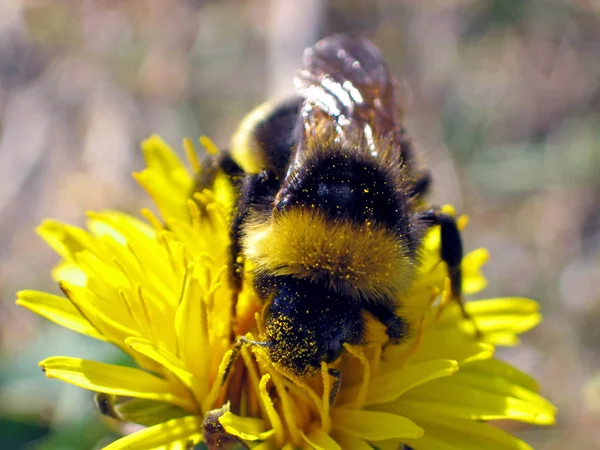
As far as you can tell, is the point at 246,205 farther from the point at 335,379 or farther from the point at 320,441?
the point at 320,441

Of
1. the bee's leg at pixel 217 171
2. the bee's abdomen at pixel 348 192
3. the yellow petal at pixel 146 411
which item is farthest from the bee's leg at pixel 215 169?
the yellow petal at pixel 146 411

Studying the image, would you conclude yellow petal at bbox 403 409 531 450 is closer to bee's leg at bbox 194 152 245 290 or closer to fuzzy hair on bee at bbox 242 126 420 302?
fuzzy hair on bee at bbox 242 126 420 302

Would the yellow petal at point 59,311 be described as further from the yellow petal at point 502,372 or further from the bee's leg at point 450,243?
the yellow petal at point 502,372

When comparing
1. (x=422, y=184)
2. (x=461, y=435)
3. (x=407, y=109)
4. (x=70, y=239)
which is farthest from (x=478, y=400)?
(x=407, y=109)

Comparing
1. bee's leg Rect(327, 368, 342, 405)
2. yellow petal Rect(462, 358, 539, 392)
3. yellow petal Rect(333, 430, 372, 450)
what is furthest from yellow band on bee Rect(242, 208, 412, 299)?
yellow petal Rect(462, 358, 539, 392)

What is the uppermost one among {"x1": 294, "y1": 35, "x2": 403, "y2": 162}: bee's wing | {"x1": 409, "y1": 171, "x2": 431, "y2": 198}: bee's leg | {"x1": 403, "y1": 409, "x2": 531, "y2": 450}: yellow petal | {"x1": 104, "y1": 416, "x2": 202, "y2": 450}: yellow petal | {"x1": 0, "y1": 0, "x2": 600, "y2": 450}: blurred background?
{"x1": 0, "y1": 0, "x2": 600, "y2": 450}: blurred background

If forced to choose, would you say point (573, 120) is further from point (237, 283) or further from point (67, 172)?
point (237, 283)

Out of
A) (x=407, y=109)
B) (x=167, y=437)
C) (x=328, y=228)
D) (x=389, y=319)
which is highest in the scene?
(x=407, y=109)

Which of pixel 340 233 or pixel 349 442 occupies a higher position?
pixel 340 233
